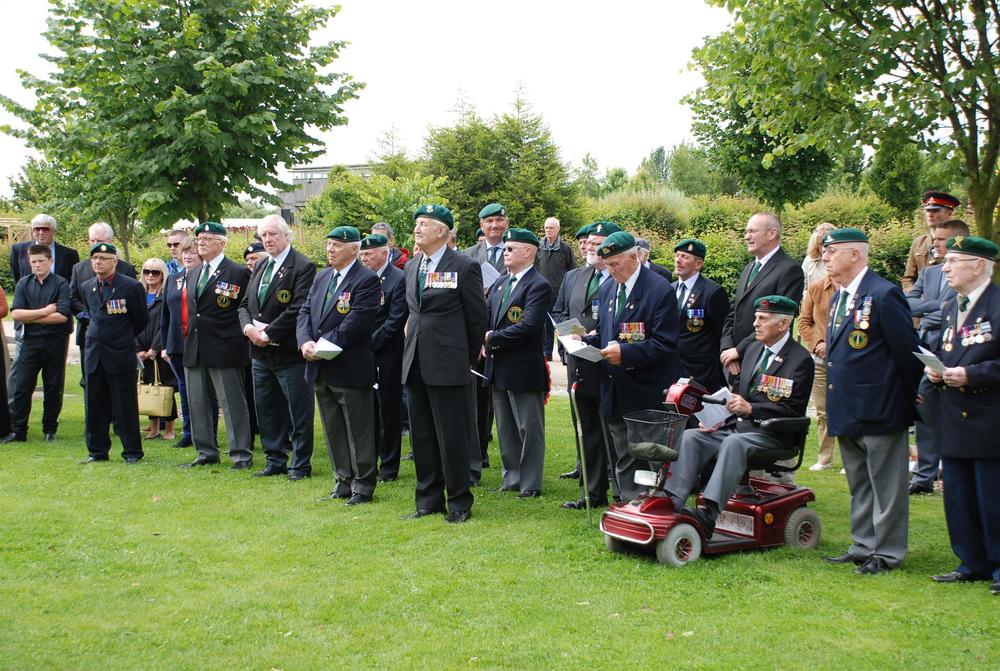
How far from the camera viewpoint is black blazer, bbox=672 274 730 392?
8.09 meters

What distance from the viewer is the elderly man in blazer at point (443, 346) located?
732 centimetres

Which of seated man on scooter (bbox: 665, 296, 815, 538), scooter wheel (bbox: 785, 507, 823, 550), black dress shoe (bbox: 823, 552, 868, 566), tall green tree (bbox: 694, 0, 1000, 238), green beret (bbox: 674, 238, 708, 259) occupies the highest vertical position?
tall green tree (bbox: 694, 0, 1000, 238)

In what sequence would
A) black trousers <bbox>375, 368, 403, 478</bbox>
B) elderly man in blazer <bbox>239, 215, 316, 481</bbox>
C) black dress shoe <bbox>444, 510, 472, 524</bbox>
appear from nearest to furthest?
black dress shoe <bbox>444, 510, 472, 524</bbox> < elderly man in blazer <bbox>239, 215, 316, 481</bbox> < black trousers <bbox>375, 368, 403, 478</bbox>

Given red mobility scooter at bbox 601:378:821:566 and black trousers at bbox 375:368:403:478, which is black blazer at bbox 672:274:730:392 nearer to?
red mobility scooter at bbox 601:378:821:566

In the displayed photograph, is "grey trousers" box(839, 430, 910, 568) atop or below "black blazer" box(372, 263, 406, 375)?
below

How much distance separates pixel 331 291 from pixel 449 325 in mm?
1364

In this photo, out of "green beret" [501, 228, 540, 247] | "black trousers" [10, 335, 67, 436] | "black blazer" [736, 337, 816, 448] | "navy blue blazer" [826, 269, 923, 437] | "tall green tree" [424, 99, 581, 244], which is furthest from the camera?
"tall green tree" [424, 99, 581, 244]

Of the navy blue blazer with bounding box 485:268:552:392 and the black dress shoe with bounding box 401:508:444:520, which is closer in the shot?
the black dress shoe with bounding box 401:508:444:520

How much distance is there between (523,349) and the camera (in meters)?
8.20

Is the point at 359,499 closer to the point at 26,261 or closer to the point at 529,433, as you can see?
the point at 529,433

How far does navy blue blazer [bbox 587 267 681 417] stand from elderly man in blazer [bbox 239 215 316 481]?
330 cm

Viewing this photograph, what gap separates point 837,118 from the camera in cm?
921

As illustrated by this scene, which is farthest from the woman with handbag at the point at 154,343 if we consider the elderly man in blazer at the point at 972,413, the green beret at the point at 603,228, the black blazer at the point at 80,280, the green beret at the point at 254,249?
the elderly man in blazer at the point at 972,413

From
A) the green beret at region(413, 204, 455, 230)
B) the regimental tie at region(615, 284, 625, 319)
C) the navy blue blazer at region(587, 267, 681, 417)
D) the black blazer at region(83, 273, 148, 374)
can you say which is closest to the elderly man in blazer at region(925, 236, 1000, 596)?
the navy blue blazer at region(587, 267, 681, 417)
